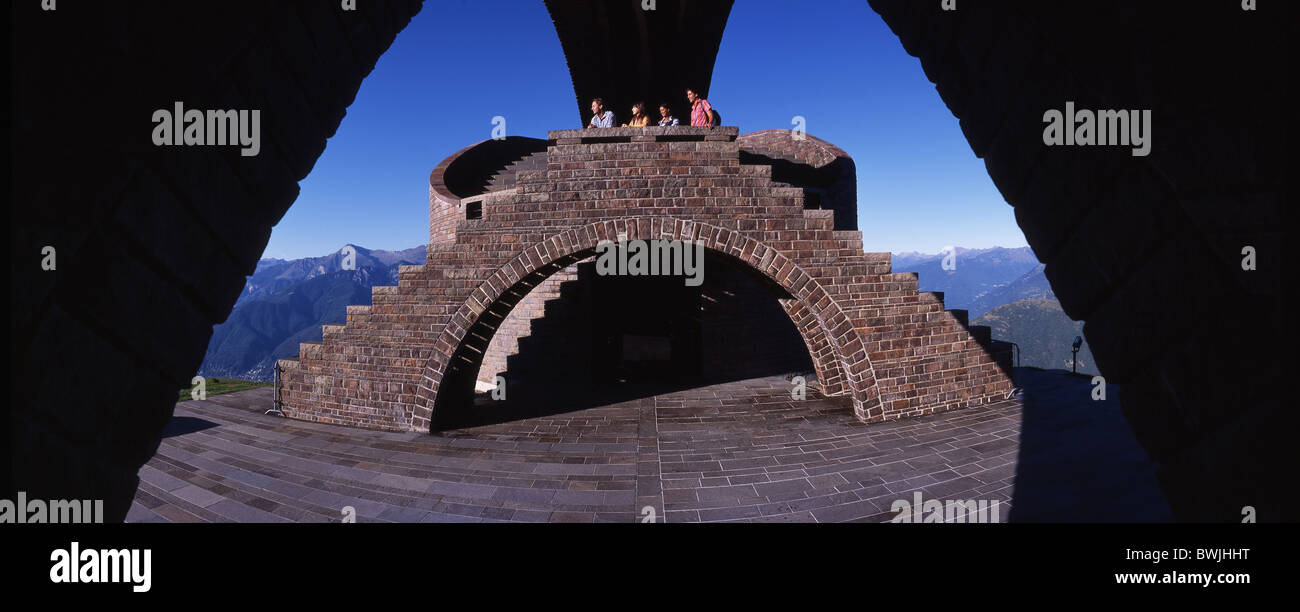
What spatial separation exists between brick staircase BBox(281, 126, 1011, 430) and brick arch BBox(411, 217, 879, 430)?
0.02 m

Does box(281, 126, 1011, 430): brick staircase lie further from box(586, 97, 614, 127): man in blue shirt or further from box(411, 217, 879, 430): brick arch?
box(586, 97, 614, 127): man in blue shirt

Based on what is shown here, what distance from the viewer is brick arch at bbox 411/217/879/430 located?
21.1 feet

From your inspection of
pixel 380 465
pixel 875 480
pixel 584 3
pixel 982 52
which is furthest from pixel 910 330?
pixel 584 3

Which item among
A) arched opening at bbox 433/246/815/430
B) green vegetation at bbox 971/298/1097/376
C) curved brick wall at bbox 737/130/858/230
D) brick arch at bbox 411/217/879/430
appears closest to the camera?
brick arch at bbox 411/217/879/430

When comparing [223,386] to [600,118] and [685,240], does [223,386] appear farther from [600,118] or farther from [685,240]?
[685,240]

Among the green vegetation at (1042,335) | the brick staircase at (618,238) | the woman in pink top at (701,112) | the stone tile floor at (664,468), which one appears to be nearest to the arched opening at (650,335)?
the brick staircase at (618,238)

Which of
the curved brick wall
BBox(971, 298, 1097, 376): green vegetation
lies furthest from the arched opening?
BBox(971, 298, 1097, 376): green vegetation

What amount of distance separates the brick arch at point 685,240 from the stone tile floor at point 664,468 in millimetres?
952

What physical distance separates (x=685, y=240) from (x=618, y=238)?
3.31 feet

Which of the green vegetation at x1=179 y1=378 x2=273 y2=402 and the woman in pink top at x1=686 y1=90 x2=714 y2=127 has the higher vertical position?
the woman in pink top at x1=686 y1=90 x2=714 y2=127

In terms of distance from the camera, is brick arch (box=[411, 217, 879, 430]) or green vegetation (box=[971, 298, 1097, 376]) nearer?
brick arch (box=[411, 217, 879, 430])

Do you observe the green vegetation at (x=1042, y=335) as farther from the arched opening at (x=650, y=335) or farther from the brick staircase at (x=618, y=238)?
the brick staircase at (x=618, y=238)

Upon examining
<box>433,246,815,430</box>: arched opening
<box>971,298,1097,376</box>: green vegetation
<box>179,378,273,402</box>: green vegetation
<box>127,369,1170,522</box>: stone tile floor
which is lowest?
<box>971,298,1097,376</box>: green vegetation

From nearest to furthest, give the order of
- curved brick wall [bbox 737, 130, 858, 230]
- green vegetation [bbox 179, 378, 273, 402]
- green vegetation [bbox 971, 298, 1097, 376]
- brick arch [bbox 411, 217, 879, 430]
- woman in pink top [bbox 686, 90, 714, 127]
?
brick arch [bbox 411, 217, 879, 430]
woman in pink top [bbox 686, 90, 714, 127]
green vegetation [bbox 179, 378, 273, 402]
curved brick wall [bbox 737, 130, 858, 230]
green vegetation [bbox 971, 298, 1097, 376]
